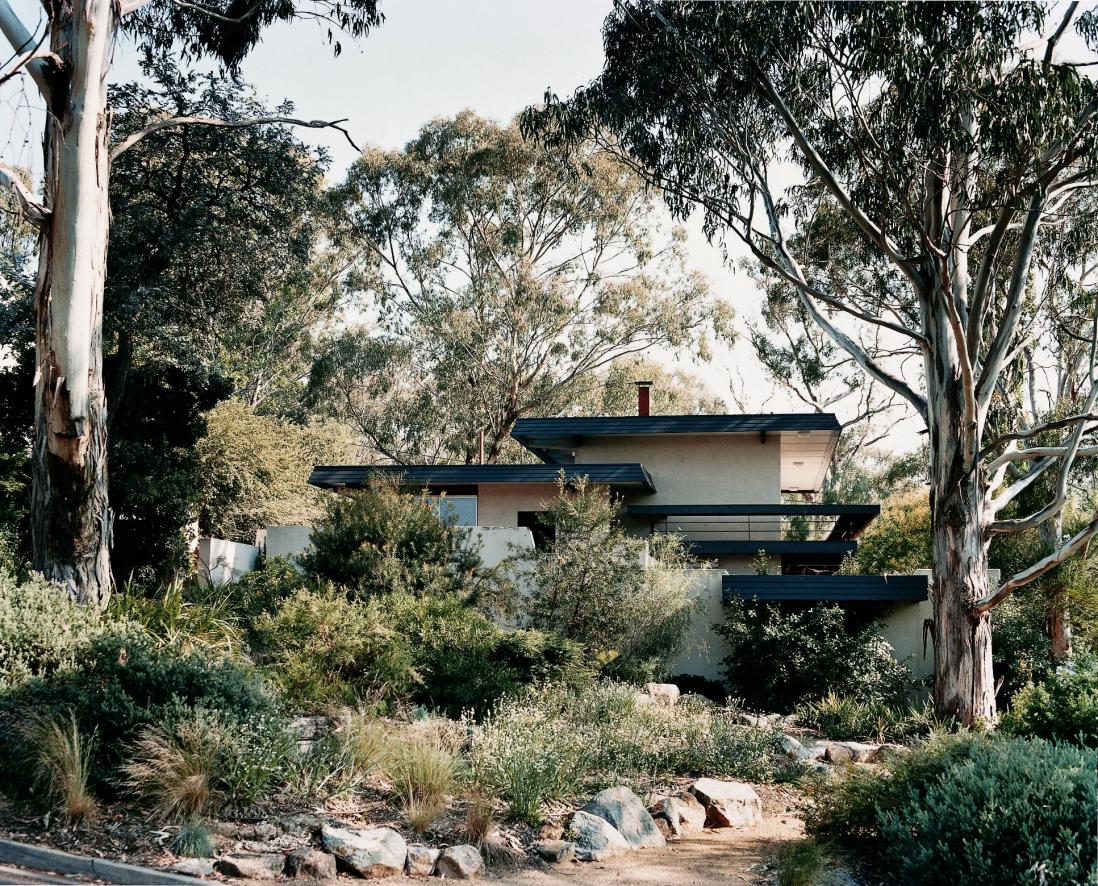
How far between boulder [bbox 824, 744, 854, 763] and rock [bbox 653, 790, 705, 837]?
3178 mm

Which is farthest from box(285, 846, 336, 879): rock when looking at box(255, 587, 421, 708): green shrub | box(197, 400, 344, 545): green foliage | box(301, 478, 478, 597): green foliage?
box(197, 400, 344, 545): green foliage

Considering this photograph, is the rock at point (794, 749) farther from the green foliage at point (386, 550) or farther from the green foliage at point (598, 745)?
the green foliage at point (386, 550)

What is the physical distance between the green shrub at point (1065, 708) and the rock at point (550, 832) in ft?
13.2

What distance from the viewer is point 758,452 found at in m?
21.9

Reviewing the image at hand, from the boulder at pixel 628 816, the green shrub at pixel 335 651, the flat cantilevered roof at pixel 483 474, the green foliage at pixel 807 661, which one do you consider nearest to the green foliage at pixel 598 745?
the boulder at pixel 628 816

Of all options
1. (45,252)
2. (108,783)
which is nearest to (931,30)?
(45,252)

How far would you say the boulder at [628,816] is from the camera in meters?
8.32

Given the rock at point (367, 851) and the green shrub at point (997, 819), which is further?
the rock at point (367, 851)

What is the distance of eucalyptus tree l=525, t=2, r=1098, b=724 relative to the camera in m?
11.4

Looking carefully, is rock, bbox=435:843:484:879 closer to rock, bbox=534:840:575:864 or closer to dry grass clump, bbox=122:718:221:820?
rock, bbox=534:840:575:864

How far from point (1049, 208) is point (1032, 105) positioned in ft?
12.3

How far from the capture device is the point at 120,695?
7.95 m

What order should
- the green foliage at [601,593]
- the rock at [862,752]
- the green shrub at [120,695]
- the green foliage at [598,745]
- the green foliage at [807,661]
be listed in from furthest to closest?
the green foliage at [807,661]
the green foliage at [601,593]
the rock at [862,752]
the green foliage at [598,745]
the green shrub at [120,695]

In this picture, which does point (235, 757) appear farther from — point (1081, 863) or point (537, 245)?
point (537, 245)
